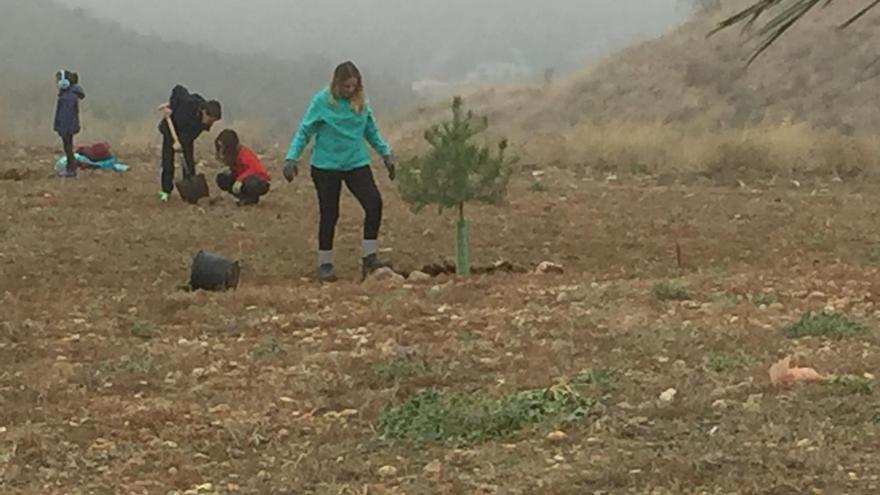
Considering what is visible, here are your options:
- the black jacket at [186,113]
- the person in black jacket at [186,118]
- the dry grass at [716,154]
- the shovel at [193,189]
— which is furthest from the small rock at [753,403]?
the dry grass at [716,154]

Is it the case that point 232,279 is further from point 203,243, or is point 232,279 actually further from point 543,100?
point 543,100

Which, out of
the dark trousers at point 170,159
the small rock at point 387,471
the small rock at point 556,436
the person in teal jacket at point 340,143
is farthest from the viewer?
the dark trousers at point 170,159

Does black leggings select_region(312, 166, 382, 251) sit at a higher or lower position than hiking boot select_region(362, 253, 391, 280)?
higher

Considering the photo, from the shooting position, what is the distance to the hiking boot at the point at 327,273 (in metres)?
8.33

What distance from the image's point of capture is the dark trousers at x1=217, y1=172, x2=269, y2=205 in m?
11.3

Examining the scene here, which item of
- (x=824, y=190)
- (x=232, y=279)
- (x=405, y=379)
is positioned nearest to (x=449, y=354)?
(x=405, y=379)

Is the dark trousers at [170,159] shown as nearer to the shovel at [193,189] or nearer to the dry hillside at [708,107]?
the shovel at [193,189]

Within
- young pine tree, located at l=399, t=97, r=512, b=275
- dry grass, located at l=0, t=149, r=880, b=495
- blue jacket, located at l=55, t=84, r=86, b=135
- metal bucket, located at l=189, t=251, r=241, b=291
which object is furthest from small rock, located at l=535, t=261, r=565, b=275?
blue jacket, located at l=55, t=84, r=86, b=135

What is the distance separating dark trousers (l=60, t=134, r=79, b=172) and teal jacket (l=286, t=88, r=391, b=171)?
5320 mm

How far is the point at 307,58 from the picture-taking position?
44.1 m

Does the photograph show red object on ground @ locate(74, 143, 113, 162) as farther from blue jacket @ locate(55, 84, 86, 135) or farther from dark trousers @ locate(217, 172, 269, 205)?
dark trousers @ locate(217, 172, 269, 205)

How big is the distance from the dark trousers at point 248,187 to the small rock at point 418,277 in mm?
3249

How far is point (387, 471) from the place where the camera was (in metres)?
3.88

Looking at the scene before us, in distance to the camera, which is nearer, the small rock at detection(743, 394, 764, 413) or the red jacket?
the small rock at detection(743, 394, 764, 413)
